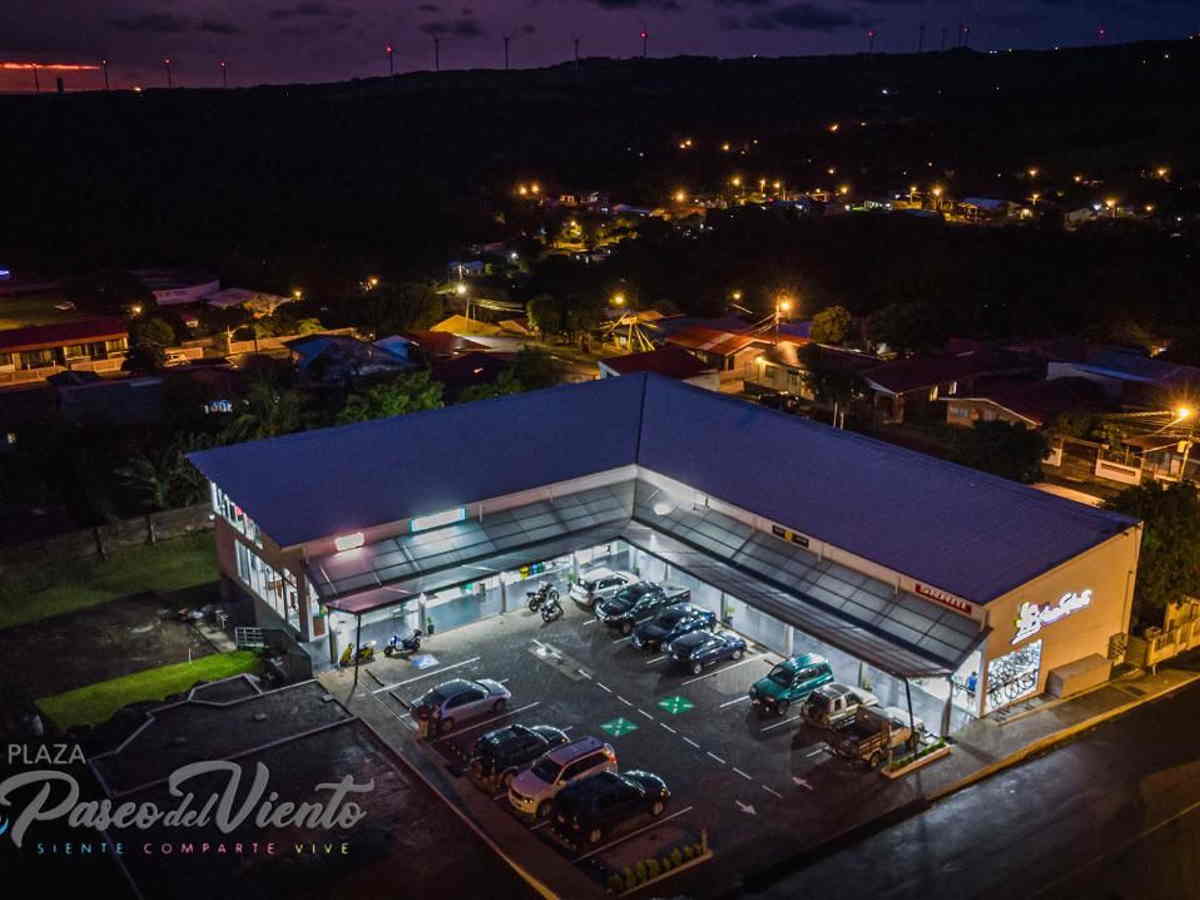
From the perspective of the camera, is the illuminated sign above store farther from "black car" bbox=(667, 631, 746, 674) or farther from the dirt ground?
→ "black car" bbox=(667, 631, 746, 674)

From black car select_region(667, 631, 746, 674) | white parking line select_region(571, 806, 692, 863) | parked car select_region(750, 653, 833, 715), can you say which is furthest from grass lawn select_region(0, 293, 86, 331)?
white parking line select_region(571, 806, 692, 863)

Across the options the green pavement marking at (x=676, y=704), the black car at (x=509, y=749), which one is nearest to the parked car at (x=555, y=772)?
the black car at (x=509, y=749)

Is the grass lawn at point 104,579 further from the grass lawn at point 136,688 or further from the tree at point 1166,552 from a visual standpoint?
the tree at point 1166,552

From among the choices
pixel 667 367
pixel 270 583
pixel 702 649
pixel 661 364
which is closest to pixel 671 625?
pixel 702 649

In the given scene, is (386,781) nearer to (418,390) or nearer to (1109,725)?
(1109,725)

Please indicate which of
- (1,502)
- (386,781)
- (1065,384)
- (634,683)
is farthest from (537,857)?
(1065,384)

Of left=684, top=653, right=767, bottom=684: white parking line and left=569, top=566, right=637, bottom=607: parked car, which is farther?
left=569, top=566, right=637, bottom=607: parked car

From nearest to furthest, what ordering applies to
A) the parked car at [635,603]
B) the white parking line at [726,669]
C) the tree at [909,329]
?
1. the white parking line at [726,669]
2. the parked car at [635,603]
3. the tree at [909,329]

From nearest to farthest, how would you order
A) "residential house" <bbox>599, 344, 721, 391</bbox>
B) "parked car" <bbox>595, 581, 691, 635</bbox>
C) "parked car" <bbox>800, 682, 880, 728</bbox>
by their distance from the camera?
"parked car" <bbox>800, 682, 880, 728</bbox>
"parked car" <bbox>595, 581, 691, 635</bbox>
"residential house" <bbox>599, 344, 721, 391</bbox>
